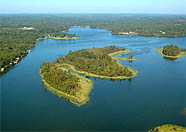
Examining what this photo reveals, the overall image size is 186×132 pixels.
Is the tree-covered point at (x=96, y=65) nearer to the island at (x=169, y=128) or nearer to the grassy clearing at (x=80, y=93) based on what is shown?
the grassy clearing at (x=80, y=93)

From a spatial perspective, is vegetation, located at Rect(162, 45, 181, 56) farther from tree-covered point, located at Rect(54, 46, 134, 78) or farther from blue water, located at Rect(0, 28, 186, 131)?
tree-covered point, located at Rect(54, 46, 134, 78)

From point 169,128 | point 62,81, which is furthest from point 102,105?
point 62,81

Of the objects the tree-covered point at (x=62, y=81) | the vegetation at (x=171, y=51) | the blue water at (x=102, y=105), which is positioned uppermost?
the vegetation at (x=171, y=51)

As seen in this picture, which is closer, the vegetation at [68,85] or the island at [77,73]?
the vegetation at [68,85]

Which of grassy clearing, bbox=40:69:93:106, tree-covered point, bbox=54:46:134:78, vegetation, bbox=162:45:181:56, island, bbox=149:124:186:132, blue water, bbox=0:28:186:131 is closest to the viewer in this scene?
island, bbox=149:124:186:132

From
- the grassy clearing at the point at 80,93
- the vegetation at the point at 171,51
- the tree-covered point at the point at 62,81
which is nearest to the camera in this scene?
the grassy clearing at the point at 80,93

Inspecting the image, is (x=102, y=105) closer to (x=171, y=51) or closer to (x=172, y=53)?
(x=172, y=53)

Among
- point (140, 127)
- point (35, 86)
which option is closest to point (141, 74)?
point (140, 127)

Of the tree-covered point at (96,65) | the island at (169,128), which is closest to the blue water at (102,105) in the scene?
the island at (169,128)

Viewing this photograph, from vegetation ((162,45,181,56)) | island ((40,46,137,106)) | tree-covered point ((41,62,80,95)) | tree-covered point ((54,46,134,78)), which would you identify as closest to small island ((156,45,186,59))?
vegetation ((162,45,181,56))
